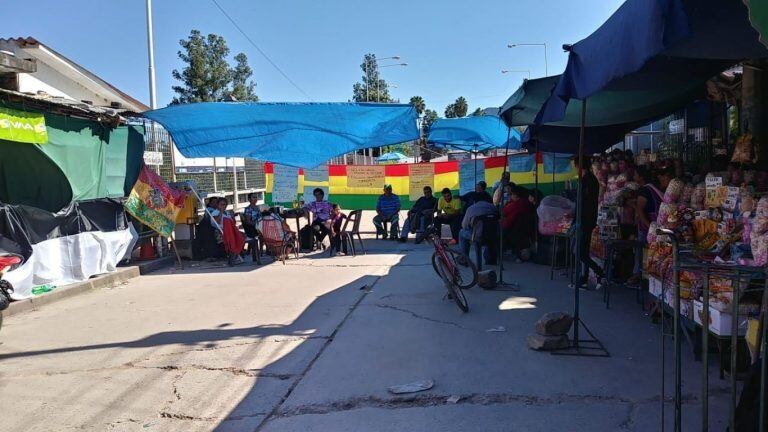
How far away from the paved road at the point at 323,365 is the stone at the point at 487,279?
314 mm

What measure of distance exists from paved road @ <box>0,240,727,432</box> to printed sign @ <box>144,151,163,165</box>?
4.11m

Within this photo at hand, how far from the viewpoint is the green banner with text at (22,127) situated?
7.72 m

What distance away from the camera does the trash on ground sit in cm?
447

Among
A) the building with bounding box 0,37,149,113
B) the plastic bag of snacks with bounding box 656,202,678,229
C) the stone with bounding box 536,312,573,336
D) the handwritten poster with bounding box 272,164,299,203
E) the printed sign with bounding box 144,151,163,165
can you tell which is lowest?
the stone with bounding box 536,312,573,336

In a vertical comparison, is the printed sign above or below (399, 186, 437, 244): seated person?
above

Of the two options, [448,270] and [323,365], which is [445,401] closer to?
[323,365]

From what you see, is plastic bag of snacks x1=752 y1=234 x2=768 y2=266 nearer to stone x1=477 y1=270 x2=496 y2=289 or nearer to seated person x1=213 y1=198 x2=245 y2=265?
stone x1=477 y1=270 x2=496 y2=289

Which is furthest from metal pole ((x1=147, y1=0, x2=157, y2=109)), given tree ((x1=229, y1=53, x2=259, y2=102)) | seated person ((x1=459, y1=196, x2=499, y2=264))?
tree ((x1=229, y1=53, x2=259, y2=102))

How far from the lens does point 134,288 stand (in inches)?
370

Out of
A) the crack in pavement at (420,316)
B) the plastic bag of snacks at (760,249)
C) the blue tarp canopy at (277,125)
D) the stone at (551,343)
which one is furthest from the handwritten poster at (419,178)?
the plastic bag of snacks at (760,249)

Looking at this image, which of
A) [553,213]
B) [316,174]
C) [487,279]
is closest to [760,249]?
[487,279]

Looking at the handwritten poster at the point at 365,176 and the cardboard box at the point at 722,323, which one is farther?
the handwritten poster at the point at 365,176

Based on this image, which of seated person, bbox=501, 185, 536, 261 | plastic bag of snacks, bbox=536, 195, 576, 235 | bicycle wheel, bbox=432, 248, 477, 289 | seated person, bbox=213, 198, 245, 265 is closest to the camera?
bicycle wheel, bbox=432, 248, 477, 289

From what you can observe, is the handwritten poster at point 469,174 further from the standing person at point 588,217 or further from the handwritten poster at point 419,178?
the standing person at point 588,217
